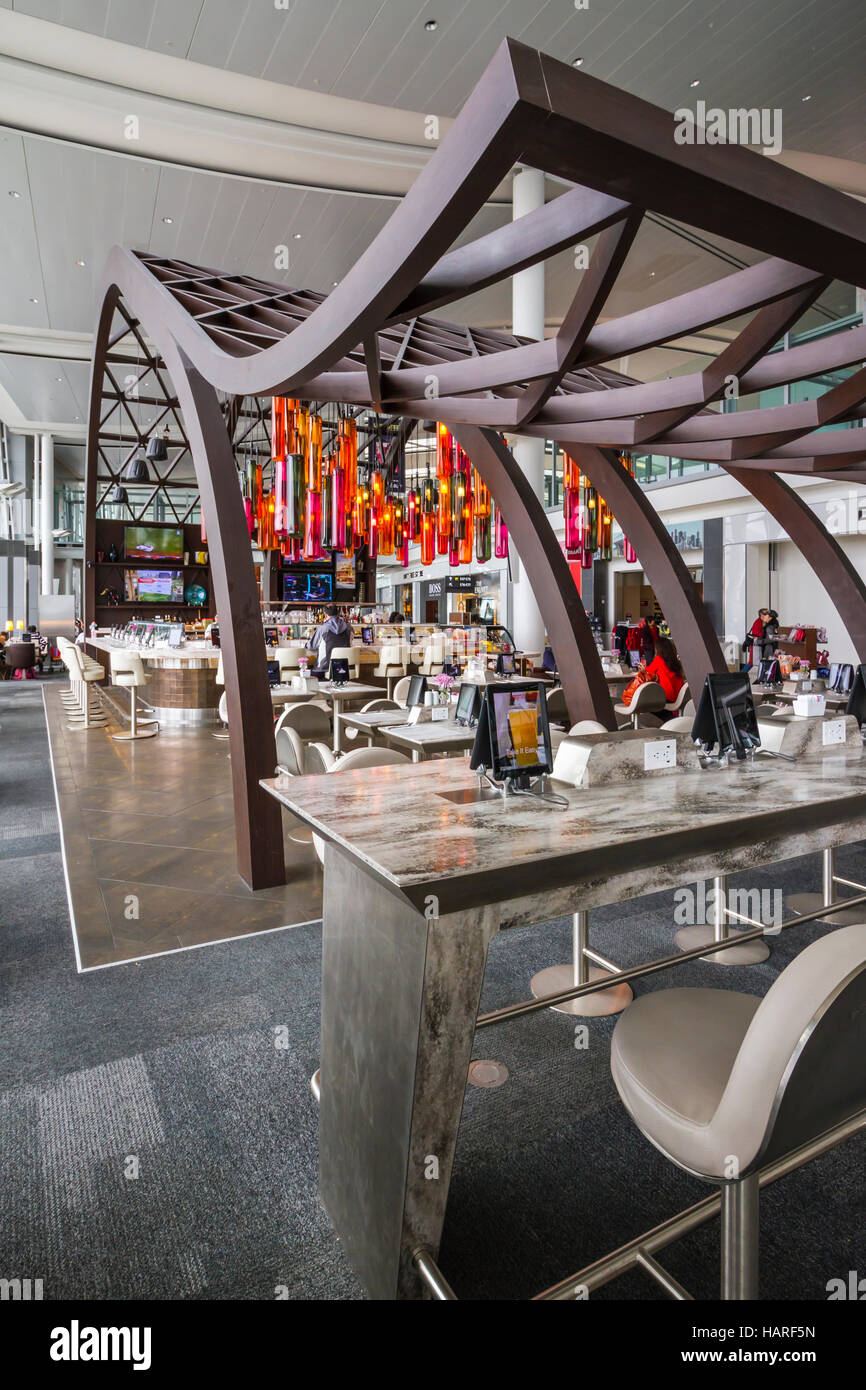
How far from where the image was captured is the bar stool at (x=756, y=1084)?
3.56ft

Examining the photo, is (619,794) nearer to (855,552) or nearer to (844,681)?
(844,681)

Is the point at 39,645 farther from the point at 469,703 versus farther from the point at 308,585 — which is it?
the point at 469,703

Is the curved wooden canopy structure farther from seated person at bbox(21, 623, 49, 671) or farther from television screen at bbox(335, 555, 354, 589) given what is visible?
seated person at bbox(21, 623, 49, 671)

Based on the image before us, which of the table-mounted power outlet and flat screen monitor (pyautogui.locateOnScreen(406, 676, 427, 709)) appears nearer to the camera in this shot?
the table-mounted power outlet

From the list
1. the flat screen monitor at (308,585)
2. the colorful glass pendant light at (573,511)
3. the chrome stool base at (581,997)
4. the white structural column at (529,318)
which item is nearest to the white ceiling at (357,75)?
the white structural column at (529,318)

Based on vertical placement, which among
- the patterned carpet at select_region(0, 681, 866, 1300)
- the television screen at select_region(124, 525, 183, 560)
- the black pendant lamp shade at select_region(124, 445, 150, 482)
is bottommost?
the patterned carpet at select_region(0, 681, 866, 1300)

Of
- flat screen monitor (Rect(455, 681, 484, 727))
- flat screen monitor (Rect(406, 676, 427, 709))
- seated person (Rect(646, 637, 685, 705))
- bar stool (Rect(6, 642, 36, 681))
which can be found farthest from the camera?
bar stool (Rect(6, 642, 36, 681))

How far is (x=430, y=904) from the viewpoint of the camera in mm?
1472

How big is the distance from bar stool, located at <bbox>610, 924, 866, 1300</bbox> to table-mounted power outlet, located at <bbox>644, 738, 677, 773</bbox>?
1286 mm

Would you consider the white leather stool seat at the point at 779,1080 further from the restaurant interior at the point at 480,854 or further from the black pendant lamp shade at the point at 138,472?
A: the black pendant lamp shade at the point at 138,472

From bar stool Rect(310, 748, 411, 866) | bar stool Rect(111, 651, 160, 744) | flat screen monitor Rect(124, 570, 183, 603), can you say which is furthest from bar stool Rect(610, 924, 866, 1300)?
flat screen monitor Rect(124, 570, 183, 603)

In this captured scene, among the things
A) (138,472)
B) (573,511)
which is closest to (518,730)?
(573,511)

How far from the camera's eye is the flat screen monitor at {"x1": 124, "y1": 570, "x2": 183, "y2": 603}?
62.2 ft

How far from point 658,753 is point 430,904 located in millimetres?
1515
